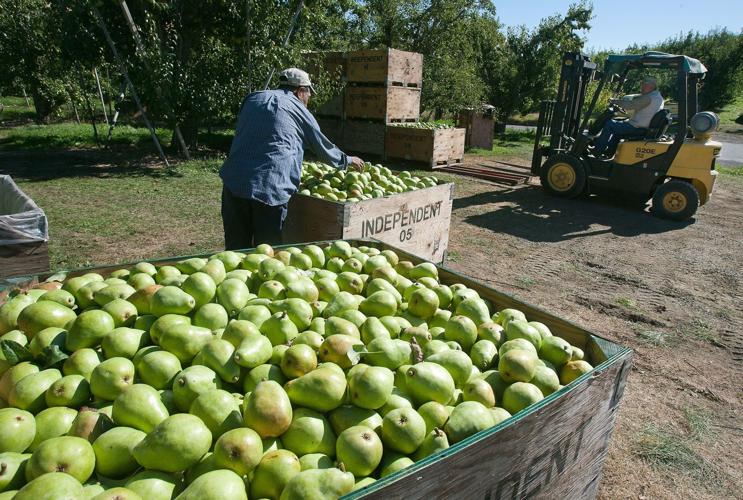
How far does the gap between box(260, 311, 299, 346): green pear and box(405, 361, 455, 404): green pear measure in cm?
59

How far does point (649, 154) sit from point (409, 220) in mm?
6607

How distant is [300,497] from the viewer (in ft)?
4.36

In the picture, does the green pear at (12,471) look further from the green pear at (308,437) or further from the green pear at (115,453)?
the green pear at (308,437)

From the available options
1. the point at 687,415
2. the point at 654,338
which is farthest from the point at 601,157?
the point at 687,415

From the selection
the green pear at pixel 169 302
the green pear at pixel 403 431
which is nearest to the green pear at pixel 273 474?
the green pear at pixel 403 431

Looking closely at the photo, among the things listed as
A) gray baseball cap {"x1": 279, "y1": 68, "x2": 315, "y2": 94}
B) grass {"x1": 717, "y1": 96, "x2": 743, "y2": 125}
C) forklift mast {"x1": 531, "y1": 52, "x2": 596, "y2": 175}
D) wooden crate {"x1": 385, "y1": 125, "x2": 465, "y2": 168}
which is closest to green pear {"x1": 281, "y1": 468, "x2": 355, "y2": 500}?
gray baseball cap {"x1": 279, "y1": 68, "x2": 315, "y2": 94}

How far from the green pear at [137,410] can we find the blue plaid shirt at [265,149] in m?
2.72

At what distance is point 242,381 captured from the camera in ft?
6.34

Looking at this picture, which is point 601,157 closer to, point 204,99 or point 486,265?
point 486,265

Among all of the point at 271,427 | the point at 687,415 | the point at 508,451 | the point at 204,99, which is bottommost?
the point at 687,415

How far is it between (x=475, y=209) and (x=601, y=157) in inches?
125

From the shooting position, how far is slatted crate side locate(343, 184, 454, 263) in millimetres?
4777

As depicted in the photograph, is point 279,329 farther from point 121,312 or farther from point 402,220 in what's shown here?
point 402,220

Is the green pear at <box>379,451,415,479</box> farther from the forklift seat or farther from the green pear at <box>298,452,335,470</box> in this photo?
the forklift seat
